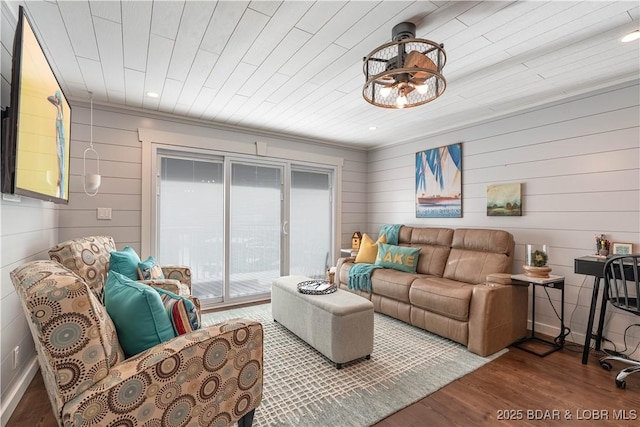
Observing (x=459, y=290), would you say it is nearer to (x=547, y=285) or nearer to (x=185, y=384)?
(x=547, y=285)

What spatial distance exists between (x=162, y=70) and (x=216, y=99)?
67 cm

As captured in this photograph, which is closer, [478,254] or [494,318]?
[494,318]

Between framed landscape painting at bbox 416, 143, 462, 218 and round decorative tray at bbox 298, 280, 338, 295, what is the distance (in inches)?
80.3

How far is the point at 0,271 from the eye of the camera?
5.19 feet

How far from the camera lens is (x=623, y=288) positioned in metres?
2.25

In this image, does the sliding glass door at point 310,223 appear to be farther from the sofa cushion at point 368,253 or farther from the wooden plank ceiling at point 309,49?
the wooden plank ceiling at point 309,49

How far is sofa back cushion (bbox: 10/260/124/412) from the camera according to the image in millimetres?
993

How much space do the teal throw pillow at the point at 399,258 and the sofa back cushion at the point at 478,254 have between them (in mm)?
371

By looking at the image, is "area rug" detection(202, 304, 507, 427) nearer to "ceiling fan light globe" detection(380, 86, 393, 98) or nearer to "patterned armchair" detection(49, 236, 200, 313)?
"patterned armchair" detection(49, 236, 200, 313)

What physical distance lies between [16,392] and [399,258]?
3417mm

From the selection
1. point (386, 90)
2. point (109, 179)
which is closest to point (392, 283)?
point (386, 90)

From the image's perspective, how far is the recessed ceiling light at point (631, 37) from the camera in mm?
1923

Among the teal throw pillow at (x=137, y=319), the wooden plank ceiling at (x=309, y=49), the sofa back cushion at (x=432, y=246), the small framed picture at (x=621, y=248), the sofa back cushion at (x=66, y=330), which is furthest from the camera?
the sofa back cushion at (x=432, y=246)

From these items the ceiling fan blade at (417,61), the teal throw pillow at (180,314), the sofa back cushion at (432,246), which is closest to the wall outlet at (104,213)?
the teal throw pillow at (180,314)
